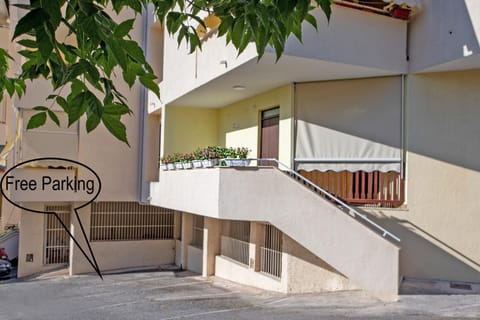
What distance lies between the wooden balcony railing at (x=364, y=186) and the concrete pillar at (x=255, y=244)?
2.29m

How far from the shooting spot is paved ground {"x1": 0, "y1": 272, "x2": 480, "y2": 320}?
1055 centimetres

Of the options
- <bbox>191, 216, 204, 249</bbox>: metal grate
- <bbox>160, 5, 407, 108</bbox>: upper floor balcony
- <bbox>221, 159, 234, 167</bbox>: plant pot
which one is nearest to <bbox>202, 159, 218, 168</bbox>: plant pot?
<bbox>221, 159, 234, 167</bbox>: plant pot

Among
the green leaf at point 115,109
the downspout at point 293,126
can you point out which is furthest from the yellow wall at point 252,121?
the green leaf at point 115,109

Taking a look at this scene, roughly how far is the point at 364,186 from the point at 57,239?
14.2 metres

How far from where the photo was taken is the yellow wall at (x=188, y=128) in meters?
19.0

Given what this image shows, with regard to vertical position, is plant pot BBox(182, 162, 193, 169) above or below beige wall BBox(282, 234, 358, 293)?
above

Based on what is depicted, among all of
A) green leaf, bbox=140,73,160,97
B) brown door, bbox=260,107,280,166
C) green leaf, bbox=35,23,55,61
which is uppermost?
brown door, bbox=260,107,280,166

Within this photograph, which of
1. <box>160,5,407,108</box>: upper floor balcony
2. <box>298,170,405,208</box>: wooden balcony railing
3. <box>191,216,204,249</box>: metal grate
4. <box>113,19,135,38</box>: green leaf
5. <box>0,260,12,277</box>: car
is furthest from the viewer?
<box>0,260,12,277</box>: car

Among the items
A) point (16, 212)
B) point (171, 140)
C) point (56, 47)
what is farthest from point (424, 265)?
point (16, 212)

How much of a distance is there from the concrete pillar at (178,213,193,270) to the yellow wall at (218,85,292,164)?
3.55 meters

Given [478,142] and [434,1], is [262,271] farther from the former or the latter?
[434,1]

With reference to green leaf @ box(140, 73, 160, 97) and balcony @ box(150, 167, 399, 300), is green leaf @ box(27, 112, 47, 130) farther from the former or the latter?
balcony @ box(150, 167, 399, 300)

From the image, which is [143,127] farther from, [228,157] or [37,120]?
[37,120]

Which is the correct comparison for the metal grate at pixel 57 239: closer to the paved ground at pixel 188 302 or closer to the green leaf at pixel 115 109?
the paved ground at pixel 188 302
